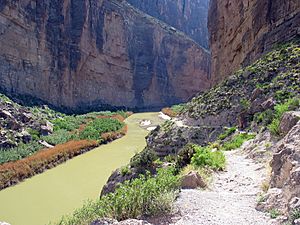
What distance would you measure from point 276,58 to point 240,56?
33.0ft

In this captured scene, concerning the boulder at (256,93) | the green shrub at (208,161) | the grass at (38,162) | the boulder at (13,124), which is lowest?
the grass at (38,162)

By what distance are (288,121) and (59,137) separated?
24.4 meters

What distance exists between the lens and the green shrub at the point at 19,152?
22844 millimetres

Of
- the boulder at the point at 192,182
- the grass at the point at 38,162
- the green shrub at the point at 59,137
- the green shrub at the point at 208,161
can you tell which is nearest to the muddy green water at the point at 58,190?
the grass at the point at 38,162

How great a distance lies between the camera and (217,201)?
6.82m

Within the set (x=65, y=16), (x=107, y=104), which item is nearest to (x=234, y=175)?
(x=65, y=16)

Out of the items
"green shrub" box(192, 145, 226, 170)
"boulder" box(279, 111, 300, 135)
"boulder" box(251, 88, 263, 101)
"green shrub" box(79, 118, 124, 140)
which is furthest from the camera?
"green shrub" box(79, 118, 124, 140)

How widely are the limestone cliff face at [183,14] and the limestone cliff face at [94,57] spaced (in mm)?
12991

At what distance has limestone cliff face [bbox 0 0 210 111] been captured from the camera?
1607 inches

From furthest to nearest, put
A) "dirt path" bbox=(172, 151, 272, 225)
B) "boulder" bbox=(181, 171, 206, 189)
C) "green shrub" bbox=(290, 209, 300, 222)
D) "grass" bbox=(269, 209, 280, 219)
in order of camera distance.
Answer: "boulder" bbox=(181, 171, 206, 189), "dirt path" bbox=(172, 151, 272, 225), "grass" bbox=(269, 209, 280, 219), "green shrub" bbox=(290, 209, 300, 222)

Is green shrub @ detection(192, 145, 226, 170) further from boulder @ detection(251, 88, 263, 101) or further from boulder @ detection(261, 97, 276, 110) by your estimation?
boulder @ detection(251, 88, 263, 101)

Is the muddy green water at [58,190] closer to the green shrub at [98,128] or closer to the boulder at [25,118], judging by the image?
the green shrub at [98,128]

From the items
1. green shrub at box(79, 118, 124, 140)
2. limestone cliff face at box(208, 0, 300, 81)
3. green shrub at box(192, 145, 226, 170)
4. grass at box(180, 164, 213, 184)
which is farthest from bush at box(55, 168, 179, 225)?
green shrub at box(79, 118, 124, 140)

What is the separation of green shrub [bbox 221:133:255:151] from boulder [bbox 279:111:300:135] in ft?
11.0
